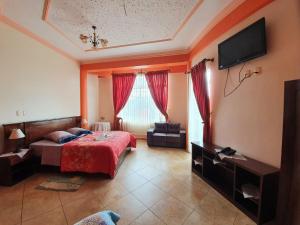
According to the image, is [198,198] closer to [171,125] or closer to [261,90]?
[261,90]

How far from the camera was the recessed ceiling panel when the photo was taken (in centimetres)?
218

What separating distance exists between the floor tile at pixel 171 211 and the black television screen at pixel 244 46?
2224 mm

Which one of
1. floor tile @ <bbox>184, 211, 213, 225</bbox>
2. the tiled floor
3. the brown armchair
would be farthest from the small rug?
the brown armchair

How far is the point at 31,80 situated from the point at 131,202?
10.7ft

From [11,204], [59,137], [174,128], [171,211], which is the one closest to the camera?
[171,211]

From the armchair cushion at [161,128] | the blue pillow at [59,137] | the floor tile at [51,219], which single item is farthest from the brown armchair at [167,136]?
the floor tile at [51,219]

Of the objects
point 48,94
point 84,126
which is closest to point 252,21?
point 48,94

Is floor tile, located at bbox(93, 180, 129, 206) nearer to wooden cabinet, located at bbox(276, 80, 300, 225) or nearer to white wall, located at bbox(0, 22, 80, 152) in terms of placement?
wooden cabinet, located at bbox(276, 80, 300, 225)

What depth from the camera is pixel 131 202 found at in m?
2.04

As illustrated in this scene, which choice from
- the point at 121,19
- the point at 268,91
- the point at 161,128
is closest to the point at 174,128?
the point at 161,128

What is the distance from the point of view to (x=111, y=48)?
3816 mm

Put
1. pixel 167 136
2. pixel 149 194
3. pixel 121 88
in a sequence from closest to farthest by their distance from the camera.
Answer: pixel 149 194, pixel 167 136, pixel 121 88

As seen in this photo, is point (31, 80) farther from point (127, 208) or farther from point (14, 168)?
point (127, 208)

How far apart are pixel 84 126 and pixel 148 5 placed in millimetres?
4091
